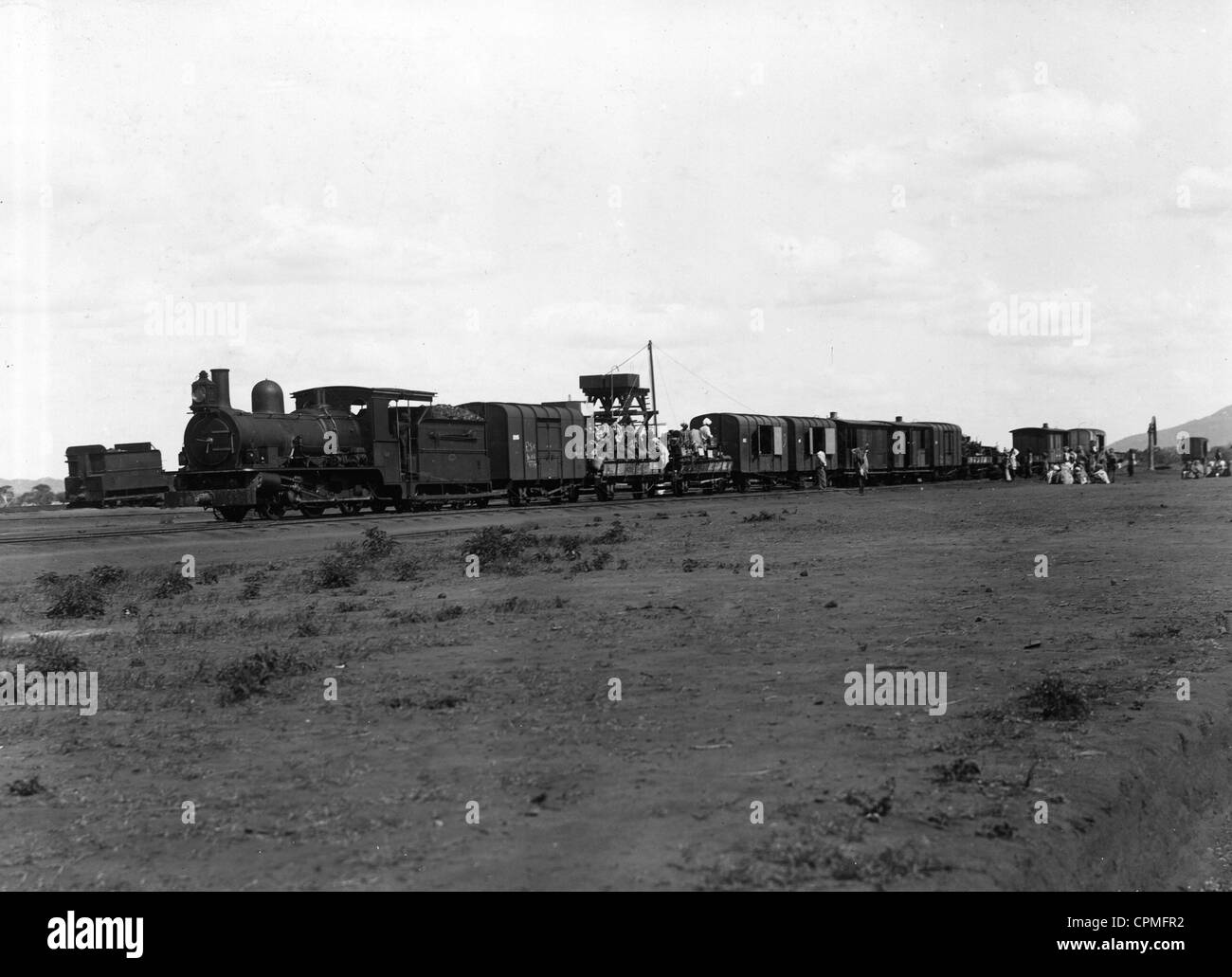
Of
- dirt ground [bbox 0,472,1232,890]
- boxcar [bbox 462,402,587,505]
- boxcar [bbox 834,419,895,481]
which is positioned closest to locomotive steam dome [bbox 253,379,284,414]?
boxcar [bbox 462,402,587,505]

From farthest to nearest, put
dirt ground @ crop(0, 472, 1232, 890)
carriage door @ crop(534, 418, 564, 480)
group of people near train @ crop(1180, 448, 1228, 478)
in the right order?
group of people near train @ crop(1180, 448, 1228, 478) < carriage door @ crop(534, 418, 564, 480) < dirt ground @ crop(0, 472, 1232, 890)

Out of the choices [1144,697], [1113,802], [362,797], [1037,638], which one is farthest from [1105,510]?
[362,797]

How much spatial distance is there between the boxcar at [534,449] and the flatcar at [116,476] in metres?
18.2

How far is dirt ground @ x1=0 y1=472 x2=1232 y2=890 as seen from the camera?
191 inches

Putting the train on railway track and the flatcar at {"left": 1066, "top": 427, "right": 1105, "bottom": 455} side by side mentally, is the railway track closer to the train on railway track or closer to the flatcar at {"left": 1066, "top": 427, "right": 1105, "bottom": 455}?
the train on railway track

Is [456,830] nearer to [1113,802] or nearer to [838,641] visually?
[1113,802]

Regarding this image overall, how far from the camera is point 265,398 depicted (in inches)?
1130

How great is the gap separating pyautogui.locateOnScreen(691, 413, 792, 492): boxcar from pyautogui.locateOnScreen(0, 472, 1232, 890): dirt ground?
3036cm

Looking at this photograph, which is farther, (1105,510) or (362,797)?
(1105,510)

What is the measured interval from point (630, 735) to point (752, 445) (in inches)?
1594

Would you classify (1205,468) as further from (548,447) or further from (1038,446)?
(548,447)

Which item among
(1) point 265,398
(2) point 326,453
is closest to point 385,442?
(2) point 326,453
